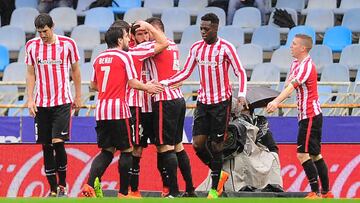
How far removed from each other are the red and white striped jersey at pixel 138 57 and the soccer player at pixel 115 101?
0.38 metres

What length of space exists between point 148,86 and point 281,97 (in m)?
1.65

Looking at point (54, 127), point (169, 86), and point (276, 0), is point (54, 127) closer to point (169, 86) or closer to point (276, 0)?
point (169, 86)

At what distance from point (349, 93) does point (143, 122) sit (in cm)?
420

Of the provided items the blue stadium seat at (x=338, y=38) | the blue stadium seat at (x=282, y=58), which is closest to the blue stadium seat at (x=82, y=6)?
the blue stadium seat at (x=282, y=58)

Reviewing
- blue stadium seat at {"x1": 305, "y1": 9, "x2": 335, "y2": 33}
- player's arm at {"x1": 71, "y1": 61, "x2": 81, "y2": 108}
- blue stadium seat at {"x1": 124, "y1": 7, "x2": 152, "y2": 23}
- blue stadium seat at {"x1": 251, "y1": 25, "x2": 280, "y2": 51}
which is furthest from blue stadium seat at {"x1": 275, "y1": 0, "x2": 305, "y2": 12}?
player's arm at {"x1": 71, "y1": 61, "x2": 81, "y2": 108}

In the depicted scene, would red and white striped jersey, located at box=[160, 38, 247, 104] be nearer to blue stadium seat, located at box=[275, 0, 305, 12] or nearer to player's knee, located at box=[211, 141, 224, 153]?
player's knee, located at box=[211, 141, 224, 153]

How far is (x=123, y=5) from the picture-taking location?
22734 mm

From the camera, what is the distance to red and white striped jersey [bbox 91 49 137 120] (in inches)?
566

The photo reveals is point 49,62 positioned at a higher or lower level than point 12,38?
higher

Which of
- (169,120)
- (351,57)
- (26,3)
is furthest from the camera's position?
(26,3)

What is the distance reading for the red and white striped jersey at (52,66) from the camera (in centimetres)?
1511

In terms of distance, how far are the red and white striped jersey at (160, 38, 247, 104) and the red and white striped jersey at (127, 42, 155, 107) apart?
1.28 feet

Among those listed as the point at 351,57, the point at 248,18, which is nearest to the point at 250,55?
the point at 248,18

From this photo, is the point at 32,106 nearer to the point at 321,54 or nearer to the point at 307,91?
the point at 307,91
